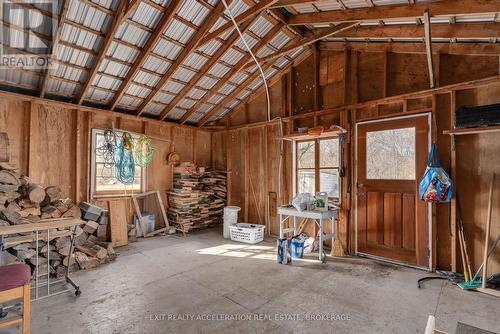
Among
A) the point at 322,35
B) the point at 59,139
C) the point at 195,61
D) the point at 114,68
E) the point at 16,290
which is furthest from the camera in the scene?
the point at 195,61

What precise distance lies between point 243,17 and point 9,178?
13.3 ft

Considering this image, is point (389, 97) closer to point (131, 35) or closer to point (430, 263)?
point (430, 263)

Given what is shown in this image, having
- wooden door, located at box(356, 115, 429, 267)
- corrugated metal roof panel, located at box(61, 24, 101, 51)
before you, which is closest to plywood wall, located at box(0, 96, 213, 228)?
corrugated metal roof panel, located at box(61, 24, 101, 51)

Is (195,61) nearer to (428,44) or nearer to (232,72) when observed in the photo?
(232,72)

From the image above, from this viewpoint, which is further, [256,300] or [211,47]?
[211,47]

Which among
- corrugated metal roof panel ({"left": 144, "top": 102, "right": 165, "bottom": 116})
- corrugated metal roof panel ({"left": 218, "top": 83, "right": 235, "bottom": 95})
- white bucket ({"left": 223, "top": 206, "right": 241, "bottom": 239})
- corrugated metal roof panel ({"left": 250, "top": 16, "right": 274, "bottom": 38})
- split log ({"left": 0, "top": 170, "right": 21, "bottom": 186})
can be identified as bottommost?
white bucket ({"left": 223, "top": 206, "right": 241, "bottom": 239})

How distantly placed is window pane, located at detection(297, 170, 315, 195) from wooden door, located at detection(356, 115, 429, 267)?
101cm

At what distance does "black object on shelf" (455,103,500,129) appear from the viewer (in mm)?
3221

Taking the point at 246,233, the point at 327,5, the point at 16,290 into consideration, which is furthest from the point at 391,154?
the point at 16,290

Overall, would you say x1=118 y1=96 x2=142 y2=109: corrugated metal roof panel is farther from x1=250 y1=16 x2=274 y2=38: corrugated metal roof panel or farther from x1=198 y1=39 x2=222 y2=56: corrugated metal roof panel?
x1=250 y1=16 x2=274 y2=38: corrugated metal roof panel

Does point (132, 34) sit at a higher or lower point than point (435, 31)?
higher

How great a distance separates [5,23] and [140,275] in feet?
12.5

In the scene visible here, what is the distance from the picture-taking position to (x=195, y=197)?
646 cm

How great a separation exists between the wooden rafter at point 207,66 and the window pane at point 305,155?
96.2 inches
